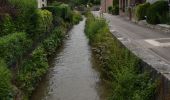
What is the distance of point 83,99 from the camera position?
12328 millimetres

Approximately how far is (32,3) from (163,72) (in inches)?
363

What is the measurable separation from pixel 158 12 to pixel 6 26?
1578cm

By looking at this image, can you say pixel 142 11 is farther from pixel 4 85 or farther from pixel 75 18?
pixel 4 85

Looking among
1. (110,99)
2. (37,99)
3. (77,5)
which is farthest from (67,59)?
(77,5)

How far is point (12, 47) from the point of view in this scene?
36.4 ft

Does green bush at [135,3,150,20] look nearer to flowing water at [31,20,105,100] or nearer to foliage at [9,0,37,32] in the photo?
flowing water at [31,20,105,100]

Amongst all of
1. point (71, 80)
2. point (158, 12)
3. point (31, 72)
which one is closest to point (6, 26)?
point (31, 72)

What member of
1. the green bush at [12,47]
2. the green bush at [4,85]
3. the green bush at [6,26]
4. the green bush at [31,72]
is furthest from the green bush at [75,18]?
the green bush at [4,85]

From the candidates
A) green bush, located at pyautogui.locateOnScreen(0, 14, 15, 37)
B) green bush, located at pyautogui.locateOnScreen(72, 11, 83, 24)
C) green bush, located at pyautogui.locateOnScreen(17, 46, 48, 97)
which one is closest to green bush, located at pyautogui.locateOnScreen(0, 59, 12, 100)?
green bush, located at pyautogui.locateOnScreen(17, 46, 48, 97)

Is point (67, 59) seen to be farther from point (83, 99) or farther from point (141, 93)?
point (141, 93)

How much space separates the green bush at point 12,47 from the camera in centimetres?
1041

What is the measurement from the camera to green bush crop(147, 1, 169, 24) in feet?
89.7

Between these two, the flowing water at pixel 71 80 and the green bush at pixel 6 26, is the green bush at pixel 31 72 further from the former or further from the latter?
the green bush at pixel 6 26

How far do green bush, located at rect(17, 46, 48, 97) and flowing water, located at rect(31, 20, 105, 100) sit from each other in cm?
36
